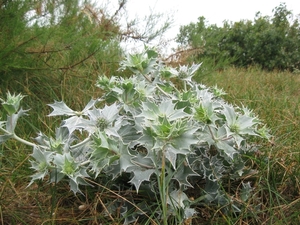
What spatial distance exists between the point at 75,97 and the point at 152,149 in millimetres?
1275

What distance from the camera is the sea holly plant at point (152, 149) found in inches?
30.5

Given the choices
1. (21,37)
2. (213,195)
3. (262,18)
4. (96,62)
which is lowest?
(213,195)

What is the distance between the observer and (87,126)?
2.85ft

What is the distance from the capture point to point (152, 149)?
0.71 metres

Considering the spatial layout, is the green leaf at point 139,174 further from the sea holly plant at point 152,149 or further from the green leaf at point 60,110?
the green leaf at point 60,110

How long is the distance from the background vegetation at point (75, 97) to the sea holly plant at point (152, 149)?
0.07 metres

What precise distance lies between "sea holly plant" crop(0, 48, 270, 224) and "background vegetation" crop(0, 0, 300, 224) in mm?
69

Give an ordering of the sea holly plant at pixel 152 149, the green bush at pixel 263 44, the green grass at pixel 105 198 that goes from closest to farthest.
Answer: the sea holly plant at pixel 152 149, the green grass at pixel 105 198, the green bush at pixel 263 44

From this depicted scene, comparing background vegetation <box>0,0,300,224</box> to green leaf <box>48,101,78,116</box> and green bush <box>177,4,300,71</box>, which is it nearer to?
green leaf <box>48,101,78,116</box>

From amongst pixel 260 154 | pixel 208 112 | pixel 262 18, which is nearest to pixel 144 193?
pixel 208 112

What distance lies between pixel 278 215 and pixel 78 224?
0.55 metres

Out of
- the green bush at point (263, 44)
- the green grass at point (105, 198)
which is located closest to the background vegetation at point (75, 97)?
the green grass at point (105, 198)

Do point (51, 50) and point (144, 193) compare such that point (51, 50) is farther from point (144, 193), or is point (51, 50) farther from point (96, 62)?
point (144, 193)

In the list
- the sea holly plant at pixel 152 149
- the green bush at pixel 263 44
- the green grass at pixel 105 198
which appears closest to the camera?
the sea holly plant at pixel 152 149
